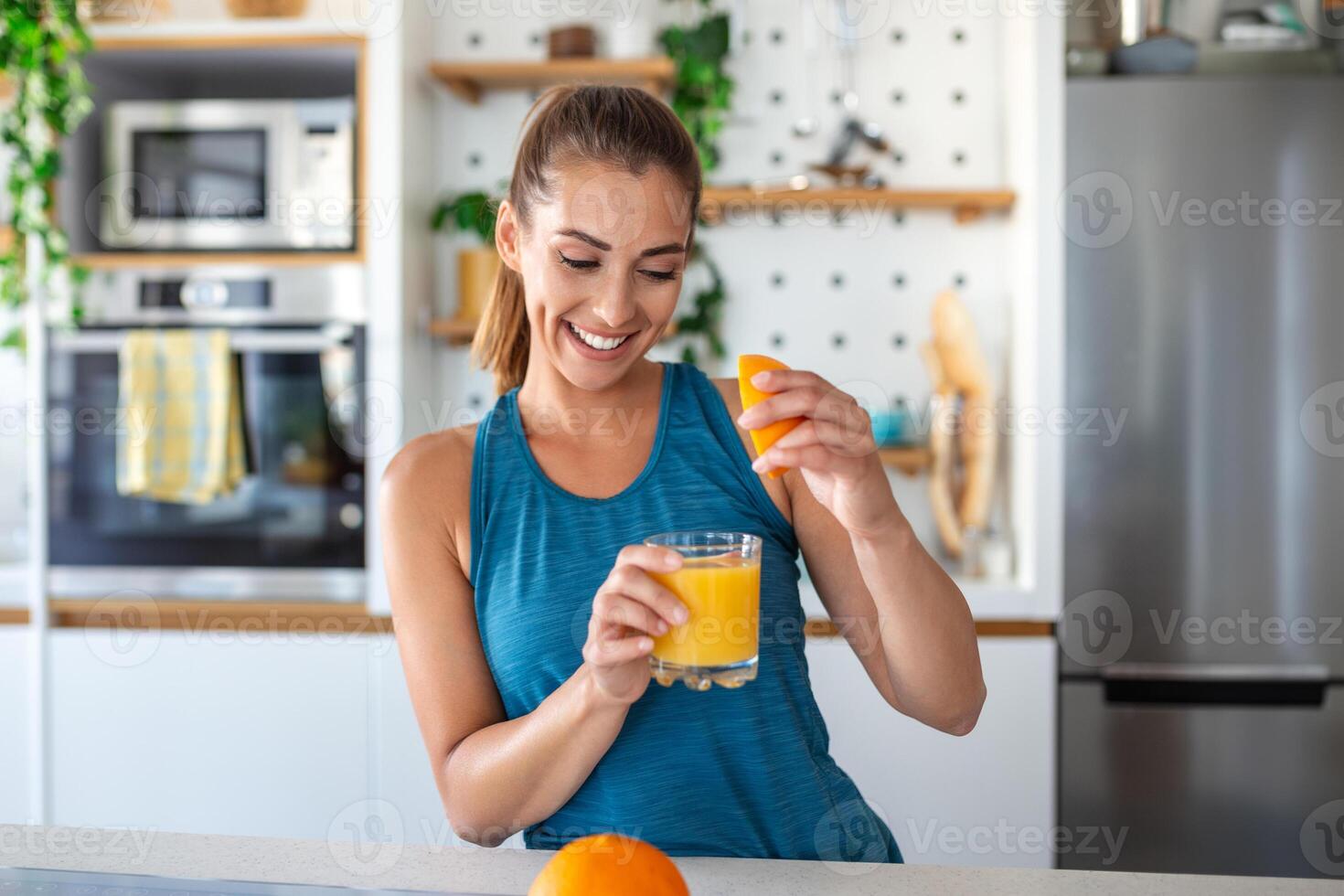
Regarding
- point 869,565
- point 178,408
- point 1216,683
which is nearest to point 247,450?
point 178,408

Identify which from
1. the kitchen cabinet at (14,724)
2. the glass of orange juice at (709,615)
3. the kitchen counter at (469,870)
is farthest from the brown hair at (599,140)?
the kitchen cabinet at (14,724)

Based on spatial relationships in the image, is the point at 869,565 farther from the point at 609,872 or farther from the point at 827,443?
the point at 609,872

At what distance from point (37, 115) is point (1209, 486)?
101 inches

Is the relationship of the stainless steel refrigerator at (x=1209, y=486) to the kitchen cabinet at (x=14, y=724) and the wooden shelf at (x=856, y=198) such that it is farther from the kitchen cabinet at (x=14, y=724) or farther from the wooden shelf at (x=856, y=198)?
the kitchen cabinet at (x=14, y=724)

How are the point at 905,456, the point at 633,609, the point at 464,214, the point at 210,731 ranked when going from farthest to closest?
1. the point at 464,214
2. the point at 905,456
3. the point at 210,731
4. the point at 633,609

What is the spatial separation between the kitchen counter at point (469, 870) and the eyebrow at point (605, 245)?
569 mm

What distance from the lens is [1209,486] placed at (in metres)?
2.27

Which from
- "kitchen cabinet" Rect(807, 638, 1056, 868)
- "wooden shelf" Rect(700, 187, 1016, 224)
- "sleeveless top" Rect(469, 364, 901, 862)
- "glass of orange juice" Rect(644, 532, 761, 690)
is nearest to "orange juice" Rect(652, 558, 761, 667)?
"glass of orange juice" Rect(644, 532, 761, 690)

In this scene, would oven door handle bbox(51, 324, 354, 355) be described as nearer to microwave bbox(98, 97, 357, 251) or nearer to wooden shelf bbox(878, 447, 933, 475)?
microwave bbox(98, 97, 357, 251)

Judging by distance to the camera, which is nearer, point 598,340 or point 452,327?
point 598,340

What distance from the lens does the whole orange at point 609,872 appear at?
71cm

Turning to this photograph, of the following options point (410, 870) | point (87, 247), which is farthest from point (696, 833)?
point (87, 247)

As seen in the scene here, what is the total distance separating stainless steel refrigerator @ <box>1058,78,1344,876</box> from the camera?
2.25 m

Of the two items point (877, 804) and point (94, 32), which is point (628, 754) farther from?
point (94, 32)
